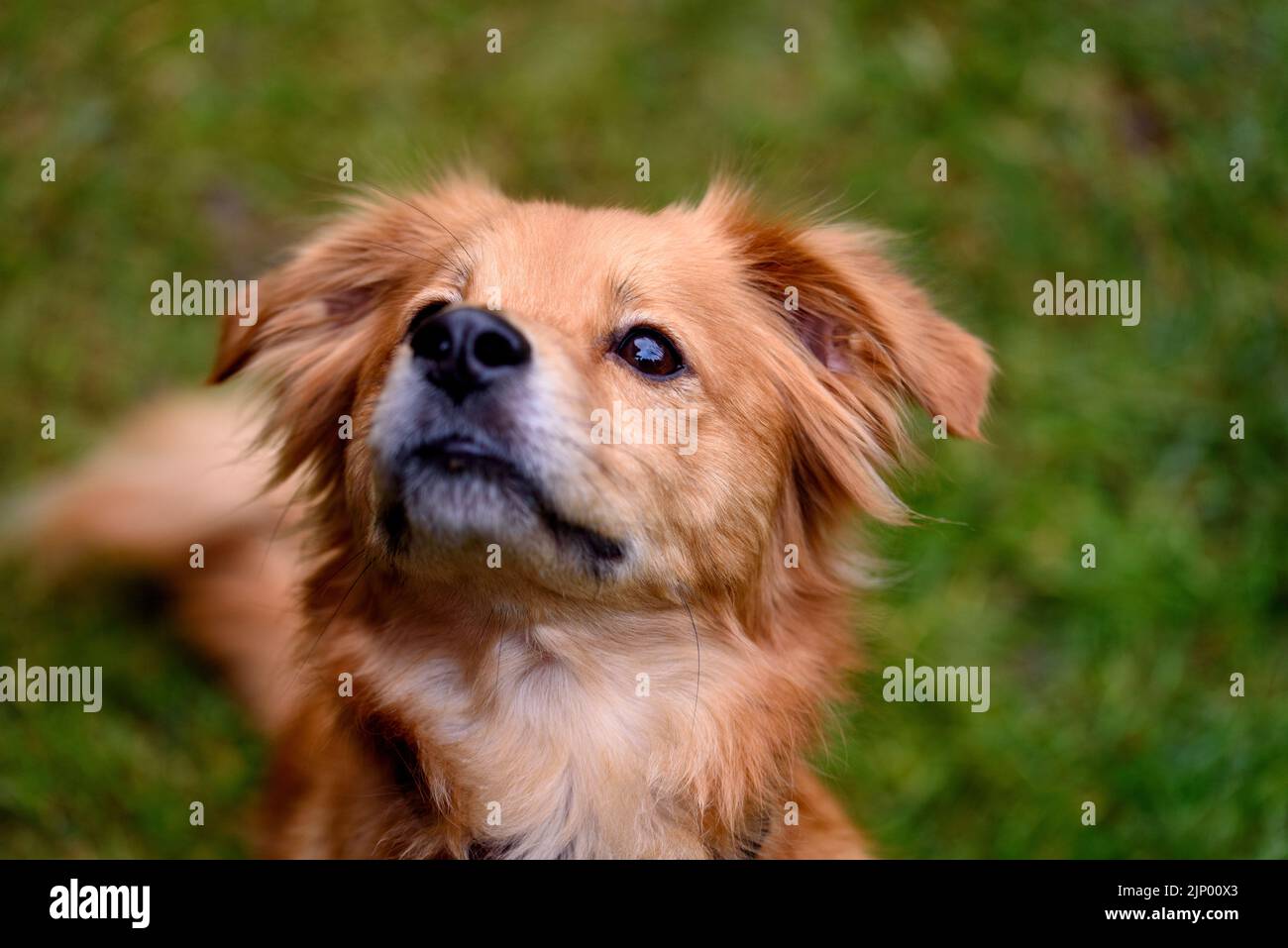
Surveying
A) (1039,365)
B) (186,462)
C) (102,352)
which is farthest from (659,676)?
(102,352)

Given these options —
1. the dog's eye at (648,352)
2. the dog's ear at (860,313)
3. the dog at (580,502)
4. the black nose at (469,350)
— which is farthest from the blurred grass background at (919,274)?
the black nose at (469,350)

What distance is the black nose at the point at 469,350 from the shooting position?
2.76 meters

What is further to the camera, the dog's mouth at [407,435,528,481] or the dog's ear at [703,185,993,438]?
the dog's ear at [703,185,993,438]

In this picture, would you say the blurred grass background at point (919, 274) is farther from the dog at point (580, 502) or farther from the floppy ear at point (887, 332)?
the dog at point (580, 502)

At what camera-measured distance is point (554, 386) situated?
112 inches

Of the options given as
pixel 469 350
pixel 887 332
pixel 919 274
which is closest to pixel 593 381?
pixel 469 350

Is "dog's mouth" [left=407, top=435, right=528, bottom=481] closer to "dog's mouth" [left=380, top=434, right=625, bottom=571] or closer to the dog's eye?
"dog's mouth" [left=380, top=434, right=625, bottom=571]

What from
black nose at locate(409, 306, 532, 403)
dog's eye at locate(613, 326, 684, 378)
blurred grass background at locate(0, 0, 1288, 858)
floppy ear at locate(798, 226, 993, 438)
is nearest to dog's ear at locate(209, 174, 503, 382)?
dog's eye at locate(613, 326, 684, 378)

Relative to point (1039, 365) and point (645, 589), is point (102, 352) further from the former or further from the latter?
point (1039, 365)

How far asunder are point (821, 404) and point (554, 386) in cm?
100

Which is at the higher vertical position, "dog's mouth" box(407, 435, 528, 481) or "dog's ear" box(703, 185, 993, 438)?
"dog's ear" box(703, 185, 993, 438)

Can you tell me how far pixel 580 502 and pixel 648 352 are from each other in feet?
1.70

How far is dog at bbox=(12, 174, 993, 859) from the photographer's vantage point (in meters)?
2.90

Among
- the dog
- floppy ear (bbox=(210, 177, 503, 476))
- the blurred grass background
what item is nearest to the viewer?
the dog
